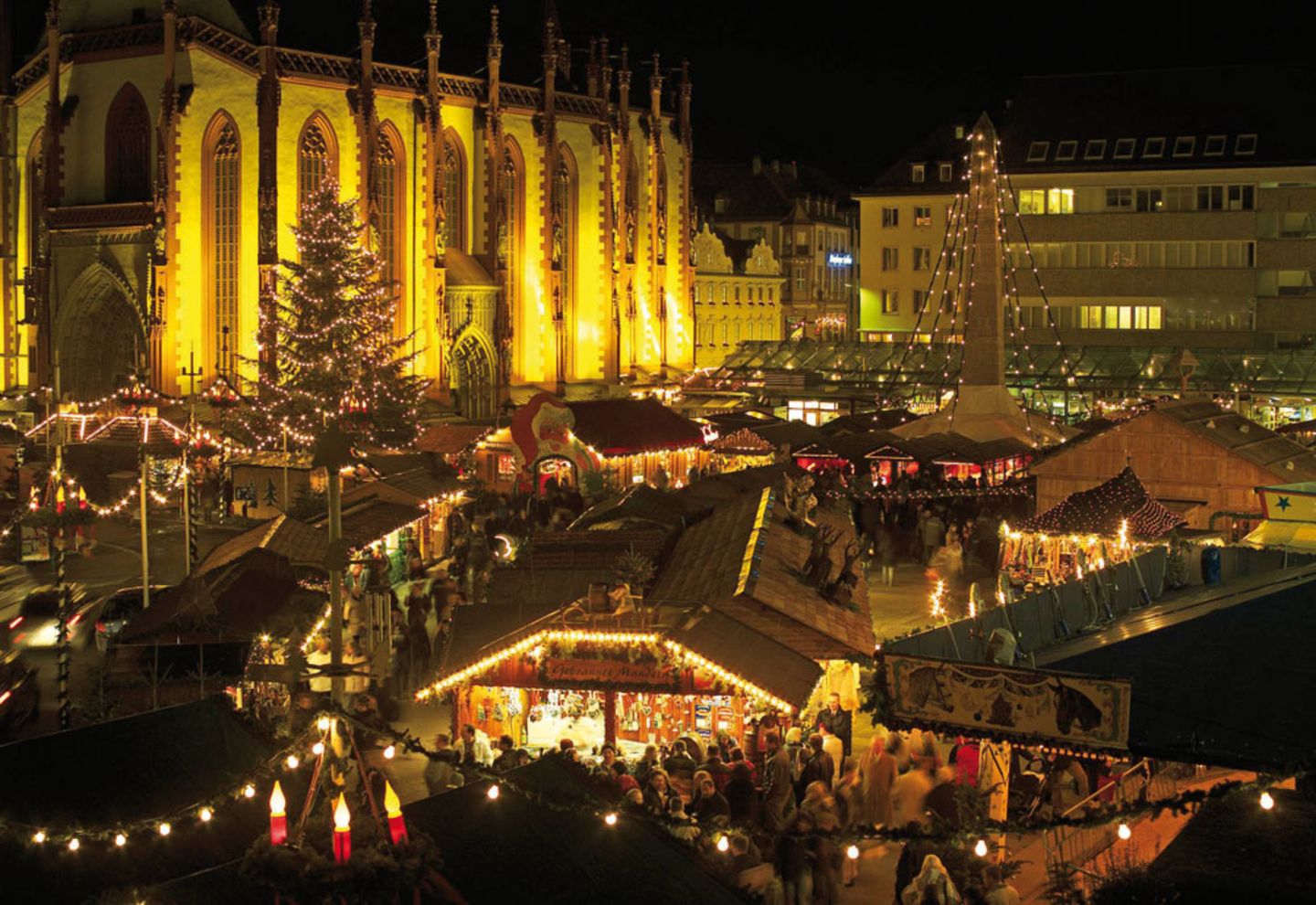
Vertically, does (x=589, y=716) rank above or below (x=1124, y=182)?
below

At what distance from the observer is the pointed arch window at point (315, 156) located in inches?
2028

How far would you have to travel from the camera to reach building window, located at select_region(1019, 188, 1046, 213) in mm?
69312

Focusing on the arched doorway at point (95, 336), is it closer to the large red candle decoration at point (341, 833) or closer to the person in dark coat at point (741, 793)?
the person in dark coat at point (741, 793)

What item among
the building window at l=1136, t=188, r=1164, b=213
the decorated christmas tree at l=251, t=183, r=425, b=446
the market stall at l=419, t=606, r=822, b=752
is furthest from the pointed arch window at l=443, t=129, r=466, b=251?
the market stall at l=419, t=606, r=822, b=752

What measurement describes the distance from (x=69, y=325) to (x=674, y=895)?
156ft

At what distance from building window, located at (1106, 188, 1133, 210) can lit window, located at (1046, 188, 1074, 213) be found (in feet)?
4.39

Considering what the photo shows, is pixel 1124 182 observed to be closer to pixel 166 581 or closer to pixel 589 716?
pixel 166 581

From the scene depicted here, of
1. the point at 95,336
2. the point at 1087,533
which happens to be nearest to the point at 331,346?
the point at 95,336

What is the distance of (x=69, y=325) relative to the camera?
53.9 metres

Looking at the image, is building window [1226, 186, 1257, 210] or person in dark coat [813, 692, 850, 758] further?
building window [1226, 186, 1257, 210]

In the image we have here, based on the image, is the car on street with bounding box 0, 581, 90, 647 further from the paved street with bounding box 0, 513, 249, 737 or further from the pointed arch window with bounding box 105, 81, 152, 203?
the pointed arch window with bounding box 105, 81, 152, 203

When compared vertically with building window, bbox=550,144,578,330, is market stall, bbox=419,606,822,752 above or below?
below

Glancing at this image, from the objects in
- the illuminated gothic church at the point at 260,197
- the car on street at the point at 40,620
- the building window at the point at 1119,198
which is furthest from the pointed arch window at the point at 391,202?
the building window at the point at 1119,198

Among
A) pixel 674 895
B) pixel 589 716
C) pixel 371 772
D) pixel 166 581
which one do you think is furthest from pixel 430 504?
pixel 674 895
